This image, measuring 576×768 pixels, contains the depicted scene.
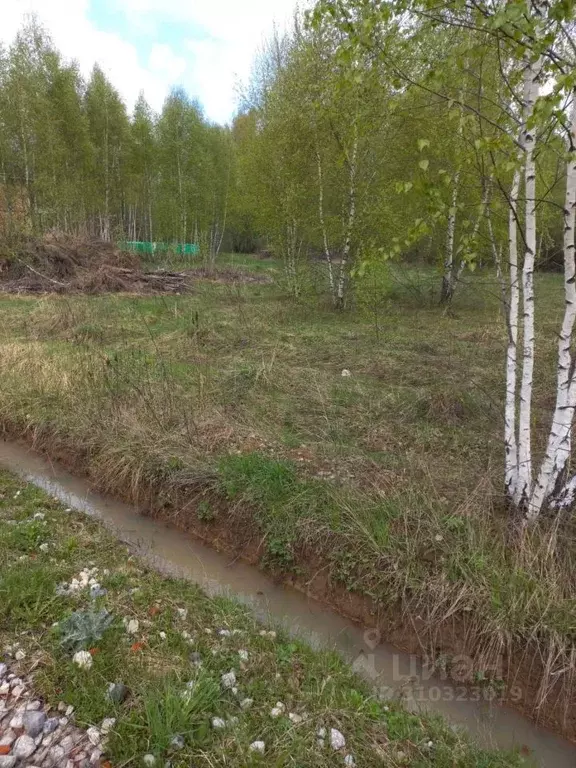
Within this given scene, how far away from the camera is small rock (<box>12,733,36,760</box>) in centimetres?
183

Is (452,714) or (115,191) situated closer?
(452,714)

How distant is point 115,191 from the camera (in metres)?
21.3

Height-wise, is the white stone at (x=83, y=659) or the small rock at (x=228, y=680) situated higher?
the white stone at (x=83, y=659)

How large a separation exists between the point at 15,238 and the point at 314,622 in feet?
52.3

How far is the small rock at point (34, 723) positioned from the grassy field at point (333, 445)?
181 centimetres

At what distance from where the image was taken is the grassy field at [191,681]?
1.96 metres

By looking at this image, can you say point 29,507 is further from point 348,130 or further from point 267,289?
point 267,289

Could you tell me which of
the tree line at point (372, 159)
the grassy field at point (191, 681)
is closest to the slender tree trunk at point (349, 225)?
the tree line at point (372, 159)

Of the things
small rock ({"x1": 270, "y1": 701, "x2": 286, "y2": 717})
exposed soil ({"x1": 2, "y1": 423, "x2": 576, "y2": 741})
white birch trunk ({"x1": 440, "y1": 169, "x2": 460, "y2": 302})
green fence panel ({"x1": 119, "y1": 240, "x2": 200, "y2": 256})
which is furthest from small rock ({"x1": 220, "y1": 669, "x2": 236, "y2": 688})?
green fence panel ({"x1": 119, "y1": 240, "x2": 200, "y2": 256})

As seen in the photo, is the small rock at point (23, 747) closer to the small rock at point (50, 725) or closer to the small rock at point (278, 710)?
the small rock at point (50, 725)

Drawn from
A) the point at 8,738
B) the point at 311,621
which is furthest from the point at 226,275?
the point at 8,738

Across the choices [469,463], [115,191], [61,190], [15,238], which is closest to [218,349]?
[469,463]

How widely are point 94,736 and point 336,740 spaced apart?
1.06 metres

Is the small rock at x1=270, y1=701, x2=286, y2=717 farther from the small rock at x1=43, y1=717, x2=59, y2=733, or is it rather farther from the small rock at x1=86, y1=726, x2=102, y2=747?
the small rock at x1=43, y1=717, x2=59, y2=733
